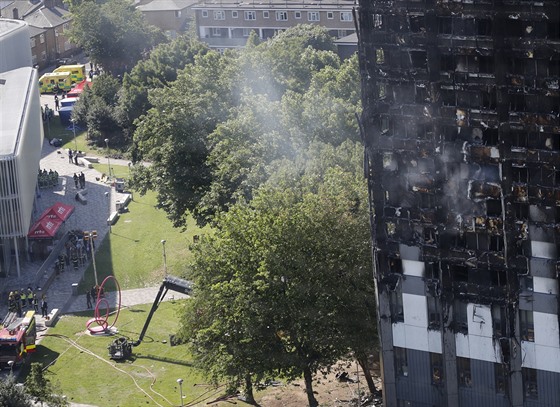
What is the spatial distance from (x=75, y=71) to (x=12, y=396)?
100798 mm

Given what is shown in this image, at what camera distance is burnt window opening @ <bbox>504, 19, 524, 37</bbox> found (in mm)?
66500

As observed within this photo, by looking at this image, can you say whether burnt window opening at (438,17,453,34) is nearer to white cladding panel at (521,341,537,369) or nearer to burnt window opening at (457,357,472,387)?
white cladding panel at (521,341,537,369)

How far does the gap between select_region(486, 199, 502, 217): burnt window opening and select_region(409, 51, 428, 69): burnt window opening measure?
7.25 m

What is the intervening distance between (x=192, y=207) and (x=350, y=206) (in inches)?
1269

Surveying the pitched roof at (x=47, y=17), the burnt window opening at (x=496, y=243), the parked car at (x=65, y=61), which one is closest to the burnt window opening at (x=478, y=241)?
the burnt window opening at (x=496, y=243)

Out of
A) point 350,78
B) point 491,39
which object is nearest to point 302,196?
point 491,39

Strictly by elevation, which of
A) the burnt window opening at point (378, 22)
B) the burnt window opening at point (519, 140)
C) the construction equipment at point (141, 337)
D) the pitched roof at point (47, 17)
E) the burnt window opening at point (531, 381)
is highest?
the burnt window opening at point (378, 22)

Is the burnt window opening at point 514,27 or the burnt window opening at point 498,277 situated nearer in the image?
the burnt window opening at point 514,27

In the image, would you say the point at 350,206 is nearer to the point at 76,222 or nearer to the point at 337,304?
the point at 337,304

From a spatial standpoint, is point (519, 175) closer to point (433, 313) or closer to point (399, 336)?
point (433, 313)

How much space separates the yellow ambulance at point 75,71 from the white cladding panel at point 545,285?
114 meters

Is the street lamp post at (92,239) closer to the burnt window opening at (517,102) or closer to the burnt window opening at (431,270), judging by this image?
the burnt window opening at (431,270)

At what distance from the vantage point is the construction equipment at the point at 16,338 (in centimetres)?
9256

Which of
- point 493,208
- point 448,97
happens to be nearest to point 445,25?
point 448,97
